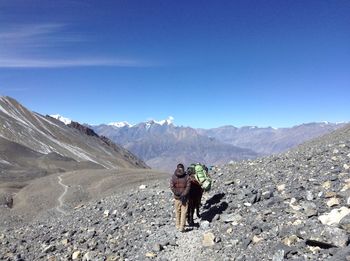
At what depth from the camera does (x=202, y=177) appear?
18172 millimetres

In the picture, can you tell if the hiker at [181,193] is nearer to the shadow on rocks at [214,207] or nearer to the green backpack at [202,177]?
the green backpack at [202,177]

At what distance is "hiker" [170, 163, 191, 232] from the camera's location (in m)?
Result: 17.2

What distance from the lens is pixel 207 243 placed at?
15297 mm

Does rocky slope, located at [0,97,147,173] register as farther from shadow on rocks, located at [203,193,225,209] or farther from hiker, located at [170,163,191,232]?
hiker, located at [170,163,191,232]

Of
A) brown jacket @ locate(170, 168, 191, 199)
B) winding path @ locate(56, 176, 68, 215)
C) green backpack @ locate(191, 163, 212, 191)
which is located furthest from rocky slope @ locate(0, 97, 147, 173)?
brown jacket @ locate(170, 168, 191, 199)

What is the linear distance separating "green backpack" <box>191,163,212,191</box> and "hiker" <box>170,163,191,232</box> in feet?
1.86

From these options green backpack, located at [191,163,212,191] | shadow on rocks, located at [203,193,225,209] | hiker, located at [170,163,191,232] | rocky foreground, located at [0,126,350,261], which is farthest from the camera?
shadow on rocks, located at [203,193,225,209]

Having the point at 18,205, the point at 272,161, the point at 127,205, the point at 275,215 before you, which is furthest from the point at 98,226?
the point at 18,205

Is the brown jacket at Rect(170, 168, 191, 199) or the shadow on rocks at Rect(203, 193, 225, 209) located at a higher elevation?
the brown jacket at Rect(170, 168, 191, 199)

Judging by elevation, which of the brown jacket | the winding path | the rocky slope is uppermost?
the rocky slope

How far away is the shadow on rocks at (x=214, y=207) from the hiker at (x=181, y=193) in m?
1.20

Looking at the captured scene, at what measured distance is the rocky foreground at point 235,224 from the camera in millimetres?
13156

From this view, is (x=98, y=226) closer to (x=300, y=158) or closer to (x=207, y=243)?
(x=207, y=243)

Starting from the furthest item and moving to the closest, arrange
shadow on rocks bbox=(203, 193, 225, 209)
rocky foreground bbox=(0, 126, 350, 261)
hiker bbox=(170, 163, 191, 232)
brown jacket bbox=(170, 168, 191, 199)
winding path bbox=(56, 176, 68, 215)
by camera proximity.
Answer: winding path bbox=(56, 176, 68, 215), shadow on rocks bbox=(203, 193, 225, 209), brown jacket bbox=(170, 168, 191, 199), hiker bbox=(170, 163, 191, 232), rocky foreground bbox=(0, 126, 350, 261)
